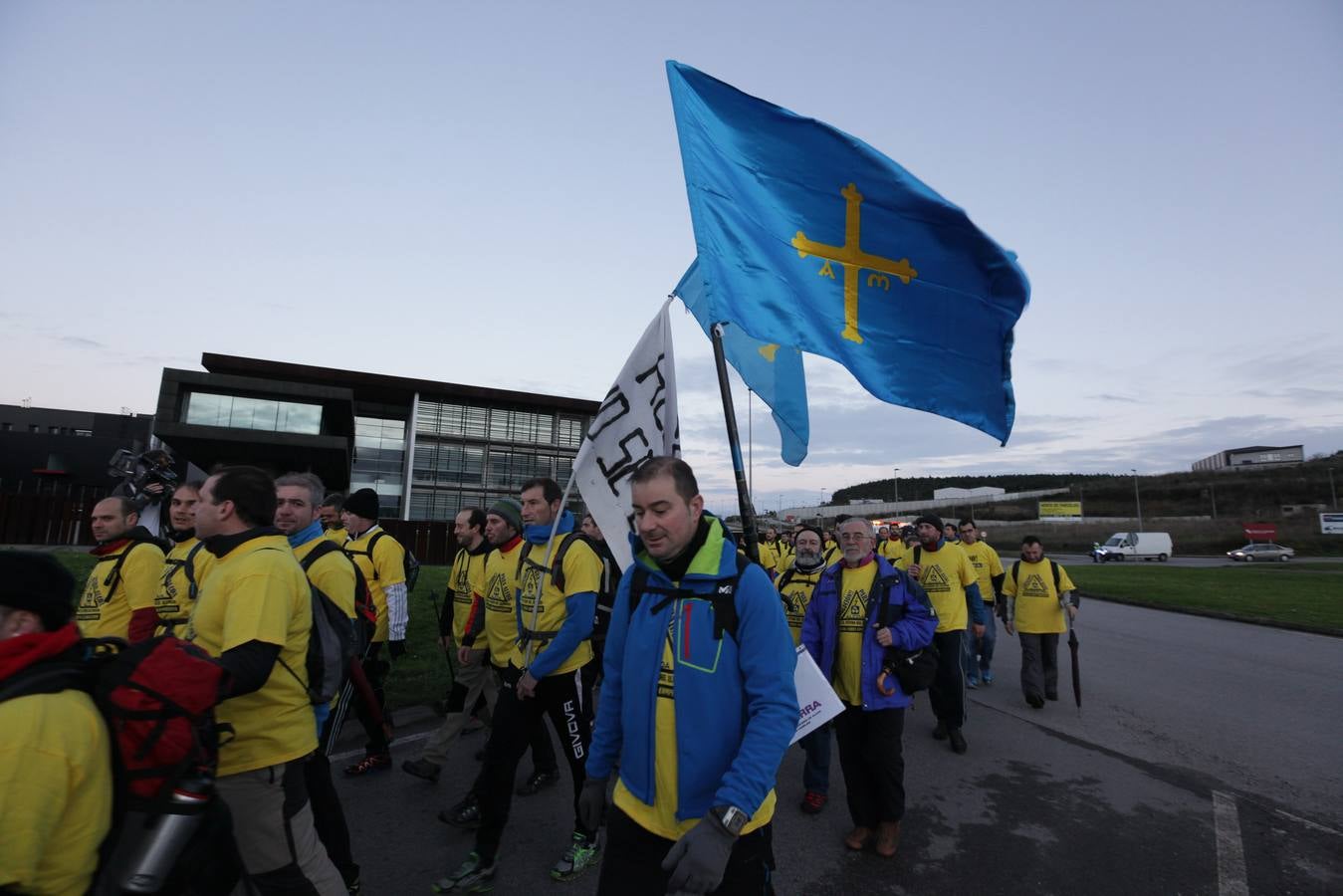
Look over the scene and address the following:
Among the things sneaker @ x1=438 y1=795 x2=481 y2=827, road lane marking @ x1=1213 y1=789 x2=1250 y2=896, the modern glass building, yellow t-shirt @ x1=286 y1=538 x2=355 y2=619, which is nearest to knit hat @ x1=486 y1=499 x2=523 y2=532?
yellow t-shirt @ x1=286 y1=538 x2=355 y2=619

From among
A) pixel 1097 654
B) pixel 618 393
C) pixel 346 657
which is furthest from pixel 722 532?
pixel 1097 654

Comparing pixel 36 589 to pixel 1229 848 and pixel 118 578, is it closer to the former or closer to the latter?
pixel 118 578

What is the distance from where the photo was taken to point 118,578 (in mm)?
4035

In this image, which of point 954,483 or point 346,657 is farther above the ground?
point 954,483

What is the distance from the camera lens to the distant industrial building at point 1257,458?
374ft

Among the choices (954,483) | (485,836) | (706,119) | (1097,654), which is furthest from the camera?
(954,483)

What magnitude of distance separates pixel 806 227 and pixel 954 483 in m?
174

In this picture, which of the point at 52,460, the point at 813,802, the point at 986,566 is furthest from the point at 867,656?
the point at 52,460

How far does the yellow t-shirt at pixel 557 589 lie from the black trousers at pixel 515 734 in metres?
0.11

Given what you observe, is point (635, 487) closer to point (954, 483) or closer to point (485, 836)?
point (485, 836)

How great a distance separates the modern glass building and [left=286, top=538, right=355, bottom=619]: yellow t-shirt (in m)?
27.9

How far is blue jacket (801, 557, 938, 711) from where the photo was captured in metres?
4.37

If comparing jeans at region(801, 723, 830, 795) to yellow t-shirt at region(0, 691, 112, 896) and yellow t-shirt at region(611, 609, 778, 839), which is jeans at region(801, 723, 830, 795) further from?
yellow t-shirt at region(0, 691, 112, 896)

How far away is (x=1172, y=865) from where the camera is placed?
3.96 m
